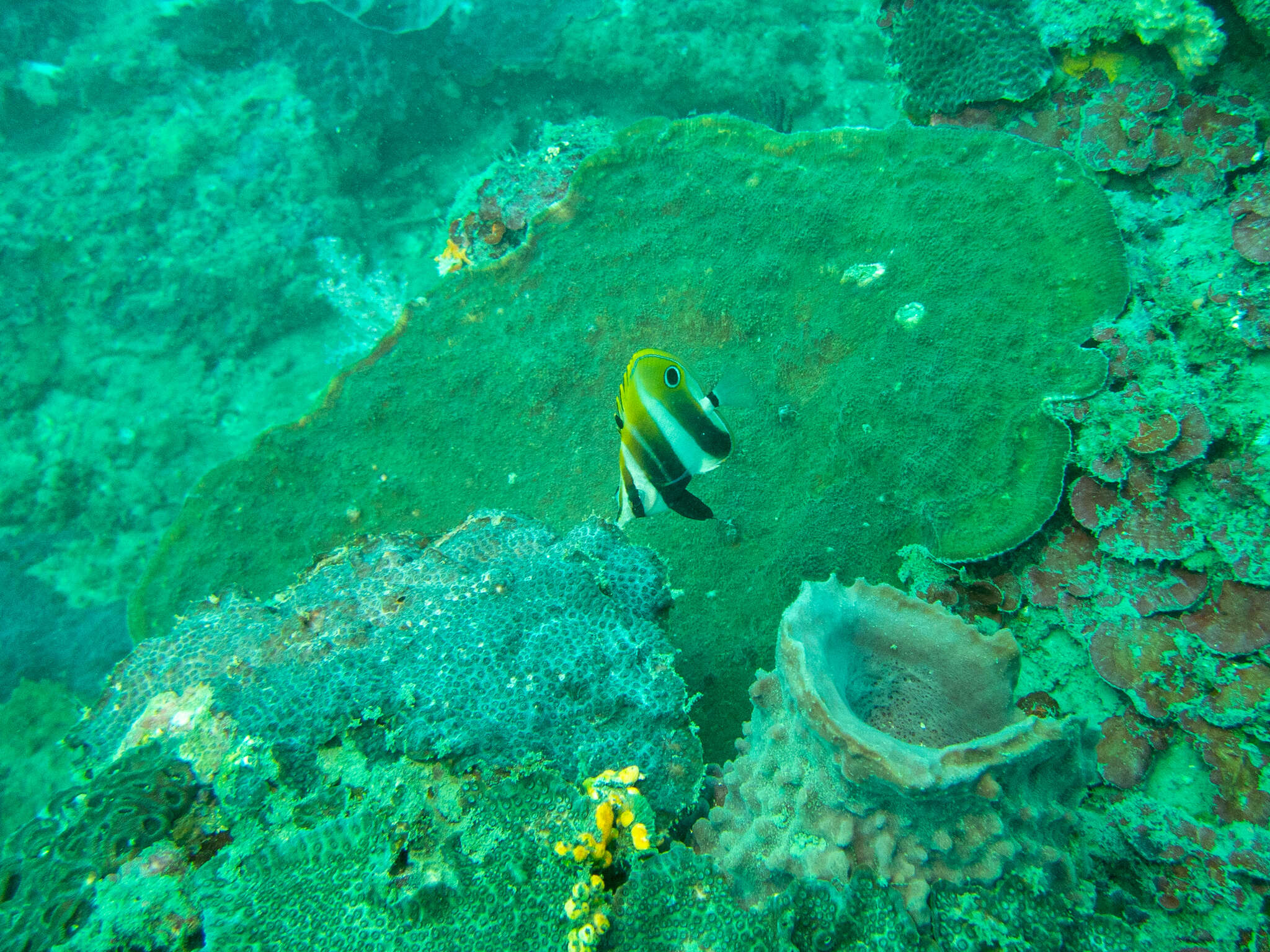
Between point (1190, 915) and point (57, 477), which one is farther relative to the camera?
point (57, 477)

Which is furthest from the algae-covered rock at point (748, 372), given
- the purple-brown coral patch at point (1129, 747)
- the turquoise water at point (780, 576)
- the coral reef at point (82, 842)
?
the coral reef at point (82, 842)

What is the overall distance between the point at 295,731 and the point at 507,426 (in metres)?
2.41

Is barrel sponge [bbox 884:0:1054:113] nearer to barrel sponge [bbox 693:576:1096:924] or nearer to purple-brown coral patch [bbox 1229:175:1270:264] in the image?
purple-brown coral patch [bbox 1229:175:1270:264]

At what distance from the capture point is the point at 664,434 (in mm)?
1587

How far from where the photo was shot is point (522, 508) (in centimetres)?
383

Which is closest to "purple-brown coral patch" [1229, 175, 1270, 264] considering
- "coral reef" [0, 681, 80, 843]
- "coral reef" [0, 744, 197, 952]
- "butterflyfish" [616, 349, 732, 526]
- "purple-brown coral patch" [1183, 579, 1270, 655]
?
"purple-brown coral patch" [1183, 579, 1270, 655]

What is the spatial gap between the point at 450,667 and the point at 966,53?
188 inches

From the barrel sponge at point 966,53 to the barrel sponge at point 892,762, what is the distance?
3.53m

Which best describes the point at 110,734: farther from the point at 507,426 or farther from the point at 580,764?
the point at 507,426

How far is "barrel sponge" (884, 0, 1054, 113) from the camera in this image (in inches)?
142

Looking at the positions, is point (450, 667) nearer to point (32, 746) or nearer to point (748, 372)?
point (748, 372)

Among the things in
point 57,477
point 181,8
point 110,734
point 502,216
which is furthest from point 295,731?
point 181,8

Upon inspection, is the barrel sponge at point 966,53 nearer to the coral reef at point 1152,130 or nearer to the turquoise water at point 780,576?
the turquoise water at point 780,576

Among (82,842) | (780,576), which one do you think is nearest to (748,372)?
(780,576)
